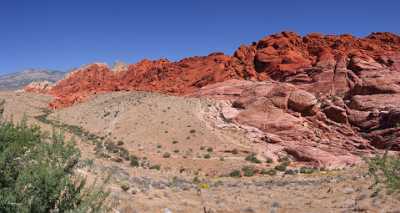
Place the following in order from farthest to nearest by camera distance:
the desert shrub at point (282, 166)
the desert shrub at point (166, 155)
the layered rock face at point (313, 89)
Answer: the layered rock face at point (313, 89) < the desert shrub at point (166, 155) < the desert shrub at point (282, 166)

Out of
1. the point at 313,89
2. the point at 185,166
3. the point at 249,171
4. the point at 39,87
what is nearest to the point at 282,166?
the point at 249,171

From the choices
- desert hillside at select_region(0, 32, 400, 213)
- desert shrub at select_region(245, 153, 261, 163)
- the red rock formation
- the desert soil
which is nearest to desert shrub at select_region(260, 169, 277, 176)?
desert hillside at select_region(0, 32, 400, 213)

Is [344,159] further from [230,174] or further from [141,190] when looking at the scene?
[141,190]

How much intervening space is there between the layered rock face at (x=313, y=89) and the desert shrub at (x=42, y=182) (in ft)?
90.6

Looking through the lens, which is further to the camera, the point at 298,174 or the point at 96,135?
the point at 96,135

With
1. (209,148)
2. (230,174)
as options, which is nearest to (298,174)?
(230,174)

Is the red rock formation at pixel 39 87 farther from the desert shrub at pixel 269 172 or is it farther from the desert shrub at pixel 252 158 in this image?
the desert shrub at pixel 269 172

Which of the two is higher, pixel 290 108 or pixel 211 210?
pixel 290 108

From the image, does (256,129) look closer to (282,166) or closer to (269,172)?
(282,166)

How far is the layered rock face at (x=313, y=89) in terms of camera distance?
35.3 metres

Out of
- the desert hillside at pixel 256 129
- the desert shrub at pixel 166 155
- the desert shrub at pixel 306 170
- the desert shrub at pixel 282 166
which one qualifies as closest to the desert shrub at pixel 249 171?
the desert hillside at pixel 256 129

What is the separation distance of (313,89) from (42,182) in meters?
40.1

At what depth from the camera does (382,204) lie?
1427 centimetres

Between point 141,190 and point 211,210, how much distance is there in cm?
332
